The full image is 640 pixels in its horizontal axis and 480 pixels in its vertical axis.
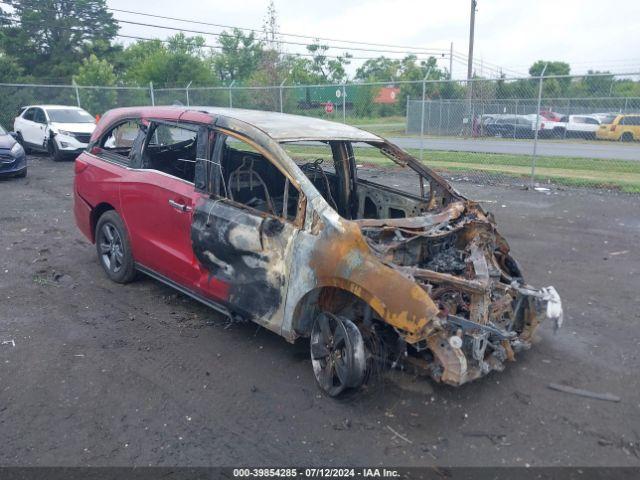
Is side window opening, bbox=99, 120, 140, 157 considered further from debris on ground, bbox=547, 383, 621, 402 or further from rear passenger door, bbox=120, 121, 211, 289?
debris on ground, bbox=547, 383, 621, 402

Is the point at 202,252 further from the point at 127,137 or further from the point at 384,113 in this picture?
the point at 384,113

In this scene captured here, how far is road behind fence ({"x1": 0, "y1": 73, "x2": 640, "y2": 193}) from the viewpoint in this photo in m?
17.8

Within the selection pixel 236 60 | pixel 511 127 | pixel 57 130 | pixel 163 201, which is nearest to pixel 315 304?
pixel 163 201

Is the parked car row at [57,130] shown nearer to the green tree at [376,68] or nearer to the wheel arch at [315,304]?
the wheel arch at [315,304]

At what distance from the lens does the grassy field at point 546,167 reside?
41.1 feet

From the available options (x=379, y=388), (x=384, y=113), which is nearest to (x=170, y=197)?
(x=379, y=388)

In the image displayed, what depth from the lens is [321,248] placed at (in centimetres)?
360

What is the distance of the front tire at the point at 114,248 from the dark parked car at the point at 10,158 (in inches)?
319

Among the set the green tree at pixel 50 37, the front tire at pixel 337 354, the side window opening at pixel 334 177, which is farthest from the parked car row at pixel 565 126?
the green tree at pixel 50 37

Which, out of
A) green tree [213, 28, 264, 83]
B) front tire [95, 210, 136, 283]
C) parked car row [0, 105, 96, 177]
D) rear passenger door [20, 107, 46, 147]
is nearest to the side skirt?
front tire [95, 210, 136, 283]

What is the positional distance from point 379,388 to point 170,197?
2.38 meters

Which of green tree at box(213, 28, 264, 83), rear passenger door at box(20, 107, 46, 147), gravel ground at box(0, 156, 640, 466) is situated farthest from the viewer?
green tree at box(213, 28, 264, 83)

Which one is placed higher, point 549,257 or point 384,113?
point 384,113

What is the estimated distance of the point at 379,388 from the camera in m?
3.75
